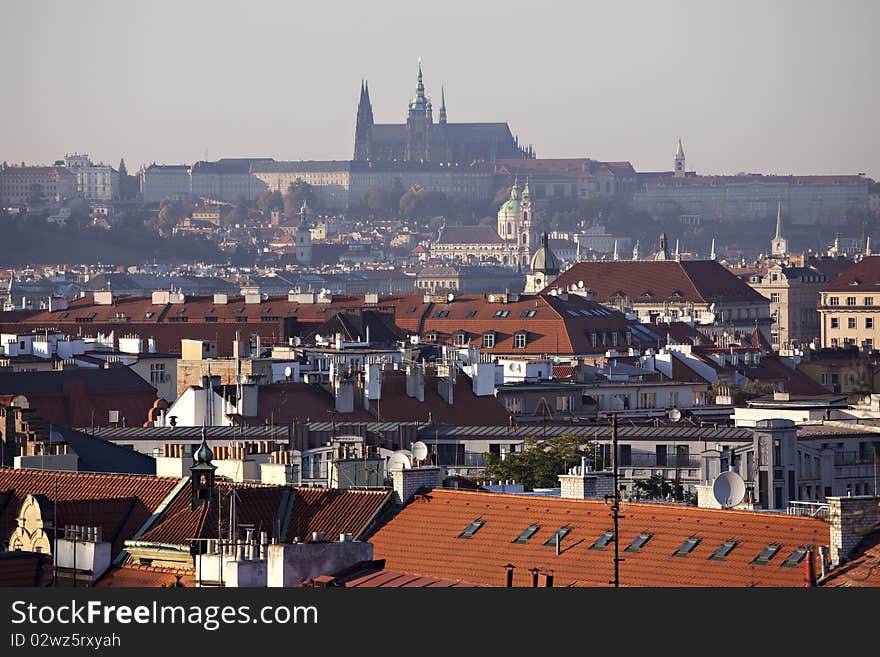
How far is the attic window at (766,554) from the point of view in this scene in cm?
1659

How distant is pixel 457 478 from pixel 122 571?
7108 mm

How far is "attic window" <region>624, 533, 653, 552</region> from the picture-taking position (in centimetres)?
1745

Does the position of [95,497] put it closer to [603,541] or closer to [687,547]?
[603,541]

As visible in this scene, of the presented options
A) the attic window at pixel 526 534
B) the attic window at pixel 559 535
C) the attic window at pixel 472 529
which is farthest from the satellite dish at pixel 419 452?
the attic window at pixel 559 535

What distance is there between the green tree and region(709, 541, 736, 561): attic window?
854cm

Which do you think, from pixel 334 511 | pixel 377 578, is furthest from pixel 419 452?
pixel 377 578

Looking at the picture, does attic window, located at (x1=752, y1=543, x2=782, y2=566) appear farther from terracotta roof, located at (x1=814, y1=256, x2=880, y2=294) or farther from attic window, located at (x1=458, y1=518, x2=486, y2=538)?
terracotta roof, located at (x1=814, y1=256, x2=880, y2=294)

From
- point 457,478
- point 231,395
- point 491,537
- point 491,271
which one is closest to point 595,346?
point 231,395

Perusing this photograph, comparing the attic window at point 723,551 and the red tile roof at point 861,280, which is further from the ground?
the red tile roof at point 861,280

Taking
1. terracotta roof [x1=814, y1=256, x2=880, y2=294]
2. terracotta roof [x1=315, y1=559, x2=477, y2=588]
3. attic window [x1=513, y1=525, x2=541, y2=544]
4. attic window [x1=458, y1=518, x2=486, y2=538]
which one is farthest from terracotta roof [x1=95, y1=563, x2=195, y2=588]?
terracotta roof [x1=814, y1=256, x2=880, y2=294]

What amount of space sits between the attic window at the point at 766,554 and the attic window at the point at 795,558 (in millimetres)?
132

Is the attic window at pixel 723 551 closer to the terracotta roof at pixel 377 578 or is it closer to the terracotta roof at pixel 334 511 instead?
the terracotta roof at pixel 377 578

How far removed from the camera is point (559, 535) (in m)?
18.1

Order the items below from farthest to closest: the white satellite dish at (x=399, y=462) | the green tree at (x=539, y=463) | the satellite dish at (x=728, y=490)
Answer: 1. the green tree at (x=539, y=463)
2. the white satellite dish at (x=399, y=462)
3. the satellite dish at (x=728, y=490)
